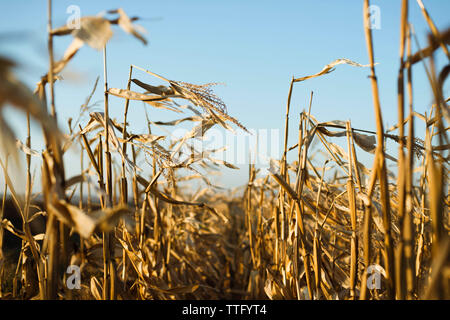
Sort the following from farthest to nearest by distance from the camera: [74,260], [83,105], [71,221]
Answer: [74,260], [83,105], [71,221]

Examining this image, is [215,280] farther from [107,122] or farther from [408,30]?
[408,30]

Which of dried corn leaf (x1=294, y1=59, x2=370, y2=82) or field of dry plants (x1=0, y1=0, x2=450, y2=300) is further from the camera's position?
→ dried corn leaf (x1=294, y1=59, x2=370, y2=82)

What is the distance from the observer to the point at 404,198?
488mm

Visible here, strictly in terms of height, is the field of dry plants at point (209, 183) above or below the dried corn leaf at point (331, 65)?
below

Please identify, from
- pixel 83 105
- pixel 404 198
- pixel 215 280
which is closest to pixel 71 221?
pixel 83 105

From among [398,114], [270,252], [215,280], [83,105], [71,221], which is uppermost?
[83,105]

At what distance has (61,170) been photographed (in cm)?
49

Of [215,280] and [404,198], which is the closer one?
[404,198]

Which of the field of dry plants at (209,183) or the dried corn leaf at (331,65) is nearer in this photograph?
the field of dry plants at (209,183)

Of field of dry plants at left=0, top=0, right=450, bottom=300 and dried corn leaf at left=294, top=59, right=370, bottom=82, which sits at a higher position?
dried corn leaf at left=294, top=59, right=370, bottom=82

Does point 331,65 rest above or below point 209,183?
above
